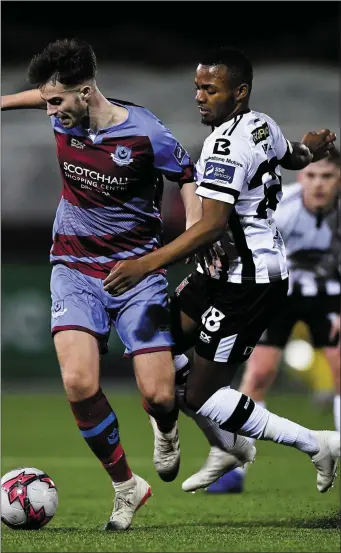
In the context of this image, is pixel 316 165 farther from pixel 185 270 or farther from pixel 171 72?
pixel 171 72

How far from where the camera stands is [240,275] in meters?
5.45

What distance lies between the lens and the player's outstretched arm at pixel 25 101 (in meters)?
5.67

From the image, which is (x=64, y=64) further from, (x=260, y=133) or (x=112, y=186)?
(x=260, y=133)

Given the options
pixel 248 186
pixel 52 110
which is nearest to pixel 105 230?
pixel 52 110

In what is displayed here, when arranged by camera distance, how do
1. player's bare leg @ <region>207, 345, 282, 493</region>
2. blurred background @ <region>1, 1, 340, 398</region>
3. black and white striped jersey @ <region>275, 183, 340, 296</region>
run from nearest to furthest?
1. player's bare leg @ <region>207, 345, 282, 493</region>
2. black and white striped jersey @ <region>275, 183, 340, 296</region>
3. blurred background @ <region>1, 1, 340, 398</region>

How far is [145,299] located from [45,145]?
1241 cm

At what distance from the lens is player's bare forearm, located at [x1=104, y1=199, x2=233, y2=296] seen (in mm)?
4816

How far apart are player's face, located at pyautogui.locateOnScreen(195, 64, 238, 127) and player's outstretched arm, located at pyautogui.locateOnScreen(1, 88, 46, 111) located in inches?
34.8

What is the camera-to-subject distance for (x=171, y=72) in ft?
64.4

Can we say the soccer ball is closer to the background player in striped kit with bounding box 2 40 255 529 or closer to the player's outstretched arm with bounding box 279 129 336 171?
the background player in striped kit with bounding box 2 40 255 529

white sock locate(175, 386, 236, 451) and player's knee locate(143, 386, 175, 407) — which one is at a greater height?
player's knee locate(143, 386, 175, 407)

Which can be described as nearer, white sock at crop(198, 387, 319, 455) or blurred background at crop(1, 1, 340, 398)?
white sock at crop(198, 387, 319, 455)

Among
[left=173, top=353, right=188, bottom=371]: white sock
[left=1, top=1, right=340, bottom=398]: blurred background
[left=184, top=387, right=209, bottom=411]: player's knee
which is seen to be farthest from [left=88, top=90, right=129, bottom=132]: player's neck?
[left=1, top=1, right=340, bottom=398]: blurred background

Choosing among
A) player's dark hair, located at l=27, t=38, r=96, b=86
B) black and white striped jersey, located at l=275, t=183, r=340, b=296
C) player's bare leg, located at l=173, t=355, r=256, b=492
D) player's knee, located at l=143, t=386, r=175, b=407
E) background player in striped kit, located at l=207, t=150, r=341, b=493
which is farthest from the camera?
black and white striped jersey, located at l=275, t=183, r=340, b=296
